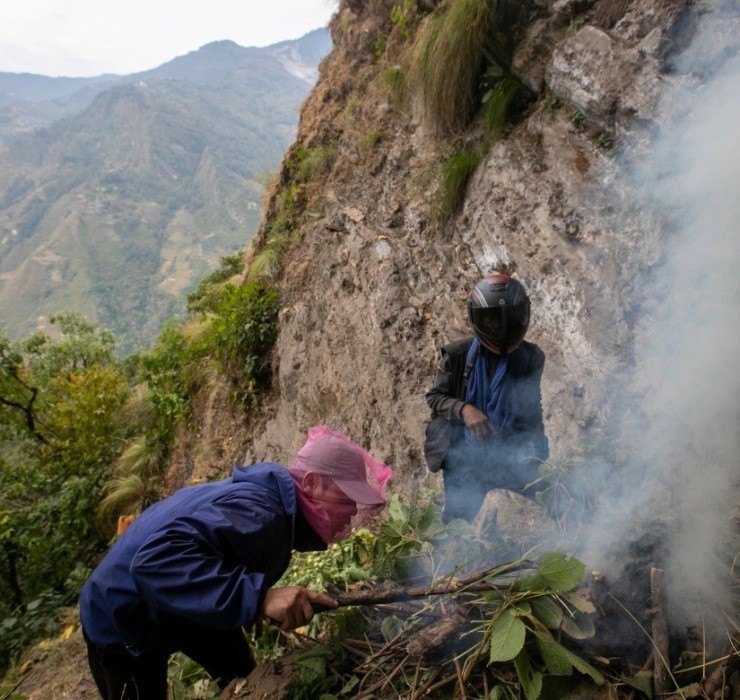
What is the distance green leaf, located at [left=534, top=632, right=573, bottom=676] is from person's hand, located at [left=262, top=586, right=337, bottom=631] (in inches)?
30.1

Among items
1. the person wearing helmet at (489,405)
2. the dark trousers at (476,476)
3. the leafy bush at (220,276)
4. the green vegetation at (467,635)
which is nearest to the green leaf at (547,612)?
the green vegetation at (467,635)

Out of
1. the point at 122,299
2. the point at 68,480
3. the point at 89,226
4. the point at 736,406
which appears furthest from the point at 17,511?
the point at 89,226

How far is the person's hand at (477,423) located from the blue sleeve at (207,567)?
136cm

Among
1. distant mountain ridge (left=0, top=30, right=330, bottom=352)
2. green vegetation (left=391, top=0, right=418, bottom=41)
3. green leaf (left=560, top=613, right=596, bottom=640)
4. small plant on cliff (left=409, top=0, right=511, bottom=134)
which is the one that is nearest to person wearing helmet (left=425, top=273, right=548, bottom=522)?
green leaf (left=560, top=613, right=596, bottom=640)

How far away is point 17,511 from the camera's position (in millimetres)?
7520

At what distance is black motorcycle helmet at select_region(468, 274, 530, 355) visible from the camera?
8.58 feet

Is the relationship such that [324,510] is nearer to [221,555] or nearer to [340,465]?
[340,465]

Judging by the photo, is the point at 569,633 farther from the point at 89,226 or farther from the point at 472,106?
the point at 89,226

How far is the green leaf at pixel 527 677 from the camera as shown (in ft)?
4.76

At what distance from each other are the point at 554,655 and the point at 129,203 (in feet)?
454

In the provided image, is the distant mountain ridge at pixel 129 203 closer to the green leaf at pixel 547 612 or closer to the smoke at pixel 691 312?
the smoke at pixel 691 312

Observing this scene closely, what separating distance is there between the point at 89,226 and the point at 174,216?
19.3m

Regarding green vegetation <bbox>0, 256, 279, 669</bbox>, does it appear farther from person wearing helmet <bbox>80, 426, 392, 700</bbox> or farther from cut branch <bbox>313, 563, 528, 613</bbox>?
cut branch <bbox>313, 563, 528, 613</bbox>

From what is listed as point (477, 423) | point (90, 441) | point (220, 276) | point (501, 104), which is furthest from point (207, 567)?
point (220, 276)
